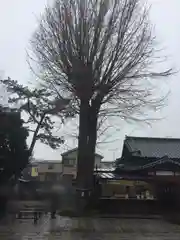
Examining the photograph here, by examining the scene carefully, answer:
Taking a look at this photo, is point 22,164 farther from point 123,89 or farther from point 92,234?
point 92,234

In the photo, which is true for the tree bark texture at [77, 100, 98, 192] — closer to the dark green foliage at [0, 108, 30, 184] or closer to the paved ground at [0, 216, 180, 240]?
the dark green foliage at [0, 108, 30, 184]

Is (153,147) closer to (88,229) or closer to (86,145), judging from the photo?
(86,145)

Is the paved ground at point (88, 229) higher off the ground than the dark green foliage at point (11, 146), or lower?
lower

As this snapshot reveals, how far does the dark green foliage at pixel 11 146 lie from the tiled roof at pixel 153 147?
25.3 ft

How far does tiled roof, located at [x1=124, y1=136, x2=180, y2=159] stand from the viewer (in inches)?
996

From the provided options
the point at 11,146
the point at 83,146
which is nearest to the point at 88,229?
the point at 11,146

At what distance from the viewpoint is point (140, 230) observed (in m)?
14.2

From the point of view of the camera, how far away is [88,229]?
14.3 metres

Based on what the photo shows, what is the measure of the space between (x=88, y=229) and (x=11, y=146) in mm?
6955

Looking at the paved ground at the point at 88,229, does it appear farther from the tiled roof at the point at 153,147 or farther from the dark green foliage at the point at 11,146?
the tiled roof at the point at 153,147

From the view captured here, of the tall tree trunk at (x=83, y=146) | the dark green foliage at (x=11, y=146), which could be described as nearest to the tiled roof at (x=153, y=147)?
the tall tree trunk at (x=83, y=146)

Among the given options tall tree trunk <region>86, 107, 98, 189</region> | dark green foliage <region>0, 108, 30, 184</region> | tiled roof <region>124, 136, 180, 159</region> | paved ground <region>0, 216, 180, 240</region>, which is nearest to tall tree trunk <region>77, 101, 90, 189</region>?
tall tree trunk <region>86, 107, 98, 189</region>

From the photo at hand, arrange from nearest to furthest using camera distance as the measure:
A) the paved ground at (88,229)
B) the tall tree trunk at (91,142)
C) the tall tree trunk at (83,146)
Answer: the paved ground at (88,229), the tall tree trunk at (83,146), the tall tree trunk at (91,142)

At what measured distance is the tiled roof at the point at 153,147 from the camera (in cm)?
2530
